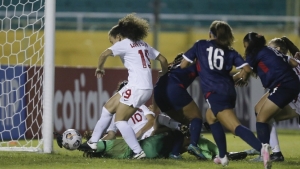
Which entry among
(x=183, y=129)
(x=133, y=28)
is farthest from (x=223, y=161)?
(x=133, y=28)

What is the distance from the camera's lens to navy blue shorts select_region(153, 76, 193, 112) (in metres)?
9.24

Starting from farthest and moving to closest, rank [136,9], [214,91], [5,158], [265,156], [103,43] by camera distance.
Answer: [136,9] → [103,43] → [5,158] → [214,91] → [265,156]

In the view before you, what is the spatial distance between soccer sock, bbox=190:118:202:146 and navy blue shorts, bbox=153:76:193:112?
0.26m

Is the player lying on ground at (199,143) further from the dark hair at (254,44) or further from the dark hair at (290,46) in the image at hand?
the dark hair at (290,46)

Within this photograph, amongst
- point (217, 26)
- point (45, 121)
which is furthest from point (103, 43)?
point (217, 26)

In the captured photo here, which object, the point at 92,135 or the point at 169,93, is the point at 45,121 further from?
the point at 169,93

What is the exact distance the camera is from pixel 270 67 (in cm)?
888

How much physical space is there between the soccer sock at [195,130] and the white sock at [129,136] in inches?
24.7

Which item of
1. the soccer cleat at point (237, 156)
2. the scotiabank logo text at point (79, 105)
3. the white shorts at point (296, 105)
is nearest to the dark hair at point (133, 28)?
the soccer cleat at point (237, 156)

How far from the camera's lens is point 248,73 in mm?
8289

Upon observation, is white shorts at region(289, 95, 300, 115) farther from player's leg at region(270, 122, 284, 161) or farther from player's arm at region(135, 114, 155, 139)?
player's arm at region(135, 114, 155, 139)

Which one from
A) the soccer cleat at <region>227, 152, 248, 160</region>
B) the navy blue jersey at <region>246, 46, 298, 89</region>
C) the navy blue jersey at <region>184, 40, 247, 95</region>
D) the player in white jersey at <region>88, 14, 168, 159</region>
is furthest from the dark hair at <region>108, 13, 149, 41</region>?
the soccer cleat at <region>227, 152, 248, 160</region>

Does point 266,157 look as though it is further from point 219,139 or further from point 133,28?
point 133,28

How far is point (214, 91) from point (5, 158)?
274 cm
